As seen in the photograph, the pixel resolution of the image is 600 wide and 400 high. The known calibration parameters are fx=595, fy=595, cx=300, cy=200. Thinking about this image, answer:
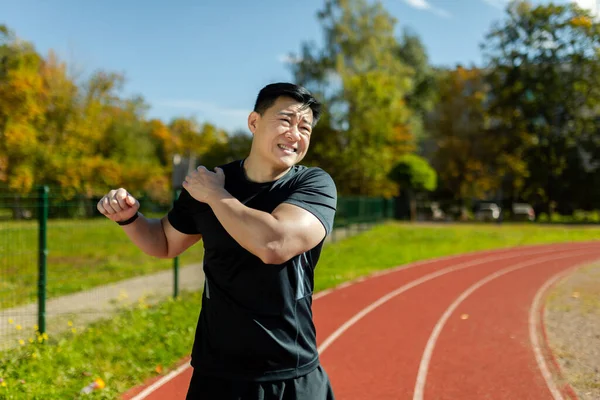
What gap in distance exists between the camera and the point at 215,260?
180 cm

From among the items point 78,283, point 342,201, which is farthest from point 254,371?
point 342,201

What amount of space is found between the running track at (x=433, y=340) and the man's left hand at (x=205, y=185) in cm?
334

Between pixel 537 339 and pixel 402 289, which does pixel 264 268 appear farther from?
pixel 402 289

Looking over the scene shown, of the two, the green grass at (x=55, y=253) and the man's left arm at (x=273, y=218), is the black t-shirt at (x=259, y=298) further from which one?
the green grass at (x=55, y=253)

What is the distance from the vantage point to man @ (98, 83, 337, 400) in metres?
1.72

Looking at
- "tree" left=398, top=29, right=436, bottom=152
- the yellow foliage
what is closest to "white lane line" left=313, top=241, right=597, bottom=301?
the yellow foliage

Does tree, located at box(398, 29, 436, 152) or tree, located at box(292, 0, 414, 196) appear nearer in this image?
tree, located at box(292, 0, 414, 196)

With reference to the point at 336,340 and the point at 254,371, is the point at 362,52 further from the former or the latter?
the point at 254,371

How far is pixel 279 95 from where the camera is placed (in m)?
1.84

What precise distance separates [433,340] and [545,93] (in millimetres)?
35658

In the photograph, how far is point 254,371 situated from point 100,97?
34415mm

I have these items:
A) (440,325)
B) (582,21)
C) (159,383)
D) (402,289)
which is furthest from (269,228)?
(582,21)

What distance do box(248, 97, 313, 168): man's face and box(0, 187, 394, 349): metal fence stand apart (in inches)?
149

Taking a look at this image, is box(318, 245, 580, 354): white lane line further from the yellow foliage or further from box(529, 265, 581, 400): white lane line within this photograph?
the yellow foliage
